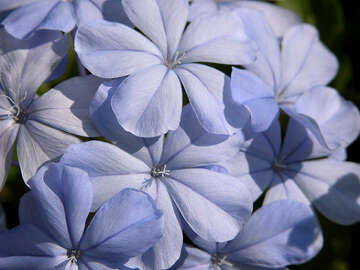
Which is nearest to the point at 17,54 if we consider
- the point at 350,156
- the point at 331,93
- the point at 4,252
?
the point at 4,252

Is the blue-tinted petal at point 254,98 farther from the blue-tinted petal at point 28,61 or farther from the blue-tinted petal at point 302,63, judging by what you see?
the blue-tinted petal at point 28,61

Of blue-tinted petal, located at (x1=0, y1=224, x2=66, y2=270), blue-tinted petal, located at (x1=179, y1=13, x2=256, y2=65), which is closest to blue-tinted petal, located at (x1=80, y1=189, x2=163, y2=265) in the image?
blue-tinted petal, located at (x1=0, y1=224, x2=66, y2=270)

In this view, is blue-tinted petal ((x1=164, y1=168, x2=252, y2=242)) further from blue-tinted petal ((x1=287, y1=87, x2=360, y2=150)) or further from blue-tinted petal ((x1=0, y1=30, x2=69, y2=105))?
blue-tinted petal ((x1=0, y1=30, x2=69, y2=105))

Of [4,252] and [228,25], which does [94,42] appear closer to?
[228,25]

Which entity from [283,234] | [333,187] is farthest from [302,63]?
[283,234]

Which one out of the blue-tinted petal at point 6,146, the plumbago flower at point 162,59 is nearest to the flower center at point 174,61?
the plumbago flower at point 162,59

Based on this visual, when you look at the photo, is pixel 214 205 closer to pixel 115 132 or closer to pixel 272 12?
pixel 115 132
